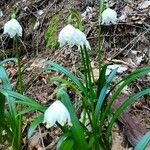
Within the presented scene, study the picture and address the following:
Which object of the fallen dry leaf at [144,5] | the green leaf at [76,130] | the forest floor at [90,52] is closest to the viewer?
the green leaf at [76,130]

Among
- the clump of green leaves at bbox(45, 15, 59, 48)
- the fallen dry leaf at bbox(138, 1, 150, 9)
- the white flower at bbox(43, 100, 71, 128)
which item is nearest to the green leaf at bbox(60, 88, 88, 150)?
the white flower at bbox(43, 100, 71, 128)

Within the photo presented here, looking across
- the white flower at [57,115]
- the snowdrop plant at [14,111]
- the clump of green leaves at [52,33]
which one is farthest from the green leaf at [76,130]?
the clump of green leaves at [52,33]

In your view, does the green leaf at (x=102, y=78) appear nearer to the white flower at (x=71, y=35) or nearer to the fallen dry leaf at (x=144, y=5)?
the white flower at (x=71, y=35)

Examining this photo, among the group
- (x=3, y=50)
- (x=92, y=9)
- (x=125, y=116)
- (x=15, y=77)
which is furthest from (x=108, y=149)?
(x=3, y=50)

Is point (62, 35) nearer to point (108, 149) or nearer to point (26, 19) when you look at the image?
point (108, 149)

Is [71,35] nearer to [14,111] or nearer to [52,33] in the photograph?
[14,111]

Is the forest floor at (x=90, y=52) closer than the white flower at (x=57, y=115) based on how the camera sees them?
No
